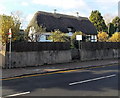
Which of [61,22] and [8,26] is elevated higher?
[61,22]

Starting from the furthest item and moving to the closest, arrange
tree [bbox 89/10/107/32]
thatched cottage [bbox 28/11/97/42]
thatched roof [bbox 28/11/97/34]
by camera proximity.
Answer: tree [bbox 89/10/107/32], thatched roof [bbox 28/11/97/34], thatched cottage [bbox 28/11/97/42]

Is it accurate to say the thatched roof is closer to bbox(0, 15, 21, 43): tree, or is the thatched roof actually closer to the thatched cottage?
the thatched cottage

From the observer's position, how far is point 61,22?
36406 millimetres

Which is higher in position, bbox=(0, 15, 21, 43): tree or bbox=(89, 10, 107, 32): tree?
bbox=(89, 10, 107, 32): tree

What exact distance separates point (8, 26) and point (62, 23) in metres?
23.3

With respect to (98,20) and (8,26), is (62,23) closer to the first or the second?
(98,20)

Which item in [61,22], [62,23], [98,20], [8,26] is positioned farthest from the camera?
[98,20]

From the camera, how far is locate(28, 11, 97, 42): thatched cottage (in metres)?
32.5

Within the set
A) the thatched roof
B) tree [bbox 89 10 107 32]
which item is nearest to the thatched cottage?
the thatched roof

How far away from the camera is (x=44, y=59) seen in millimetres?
14195

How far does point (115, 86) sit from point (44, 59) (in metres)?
8.43

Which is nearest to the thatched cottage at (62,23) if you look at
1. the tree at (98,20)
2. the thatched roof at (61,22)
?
the thatched roof at (61,22)

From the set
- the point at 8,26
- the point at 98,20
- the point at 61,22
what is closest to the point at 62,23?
the point at 61,22

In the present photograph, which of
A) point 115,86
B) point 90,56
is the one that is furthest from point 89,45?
point 115,86
